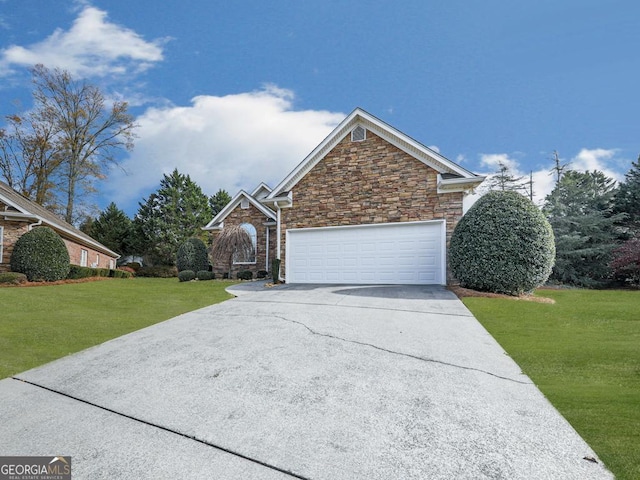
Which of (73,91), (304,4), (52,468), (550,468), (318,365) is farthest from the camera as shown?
(73,91)

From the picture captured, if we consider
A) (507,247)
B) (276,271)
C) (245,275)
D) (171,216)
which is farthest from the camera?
(171,216)

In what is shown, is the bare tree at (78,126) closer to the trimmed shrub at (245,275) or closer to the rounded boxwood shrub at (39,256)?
the rounded boxwood shrub at (39,256)

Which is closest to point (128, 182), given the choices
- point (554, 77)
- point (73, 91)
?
point (73, 91)

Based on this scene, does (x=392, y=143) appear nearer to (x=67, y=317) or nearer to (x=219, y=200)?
(x=67, y=317)

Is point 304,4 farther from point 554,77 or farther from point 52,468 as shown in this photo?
point 52,468

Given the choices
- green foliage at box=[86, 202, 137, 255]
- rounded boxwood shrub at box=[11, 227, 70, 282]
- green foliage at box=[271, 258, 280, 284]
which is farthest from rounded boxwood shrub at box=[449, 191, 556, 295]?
green foliage at box=[86, 202, 137, 255]

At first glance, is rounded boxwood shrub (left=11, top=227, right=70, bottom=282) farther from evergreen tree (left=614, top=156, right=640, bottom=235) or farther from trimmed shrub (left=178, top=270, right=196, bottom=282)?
evergreen tree (left=614, top=156, right=640, bottom=235)

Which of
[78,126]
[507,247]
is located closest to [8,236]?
[78,126]

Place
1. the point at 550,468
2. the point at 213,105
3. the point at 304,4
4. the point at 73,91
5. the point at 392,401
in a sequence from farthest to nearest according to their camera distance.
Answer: the point at 73,91 → the point at 213,105 → the point at 304,4 → the point at 392,401 → the point at 550,468

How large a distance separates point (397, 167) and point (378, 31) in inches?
178

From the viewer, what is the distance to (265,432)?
3373 millimetres

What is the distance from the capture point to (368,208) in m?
14.5

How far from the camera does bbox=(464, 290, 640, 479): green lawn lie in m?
3.39

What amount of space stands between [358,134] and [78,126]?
83.4 feet
